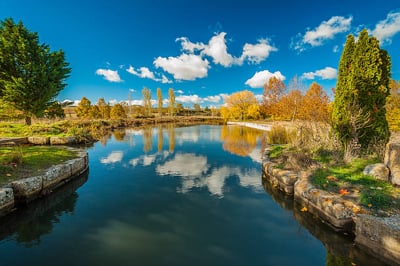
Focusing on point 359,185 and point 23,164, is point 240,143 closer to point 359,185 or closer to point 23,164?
point 359,185

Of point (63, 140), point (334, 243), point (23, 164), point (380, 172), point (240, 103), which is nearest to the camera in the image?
point (334, 243)

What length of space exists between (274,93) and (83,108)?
3185 cm

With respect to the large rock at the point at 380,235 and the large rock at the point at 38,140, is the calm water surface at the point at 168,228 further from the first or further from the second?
the large rock at the point at 38,140

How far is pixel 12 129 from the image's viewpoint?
12602 mm

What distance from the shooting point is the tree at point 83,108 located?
32.0 m

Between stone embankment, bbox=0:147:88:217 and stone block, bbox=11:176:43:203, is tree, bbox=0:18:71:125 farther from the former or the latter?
stone block, bbox=11:176:43:203

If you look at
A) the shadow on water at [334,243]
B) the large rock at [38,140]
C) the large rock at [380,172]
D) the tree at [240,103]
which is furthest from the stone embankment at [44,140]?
the tree at [240,103]

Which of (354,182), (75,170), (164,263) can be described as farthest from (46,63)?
(354,182)

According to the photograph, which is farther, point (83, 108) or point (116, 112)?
point (116, 112)

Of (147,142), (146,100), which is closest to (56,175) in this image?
(147,142)

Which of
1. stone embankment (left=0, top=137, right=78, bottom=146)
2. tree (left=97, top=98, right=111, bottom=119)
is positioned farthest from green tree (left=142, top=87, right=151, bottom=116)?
stone embankment (left=0, top=137, right=78, bottom=146)

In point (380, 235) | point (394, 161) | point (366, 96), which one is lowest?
point (380, 235)

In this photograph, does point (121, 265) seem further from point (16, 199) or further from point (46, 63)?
point (46, 63)

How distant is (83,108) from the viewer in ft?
105
